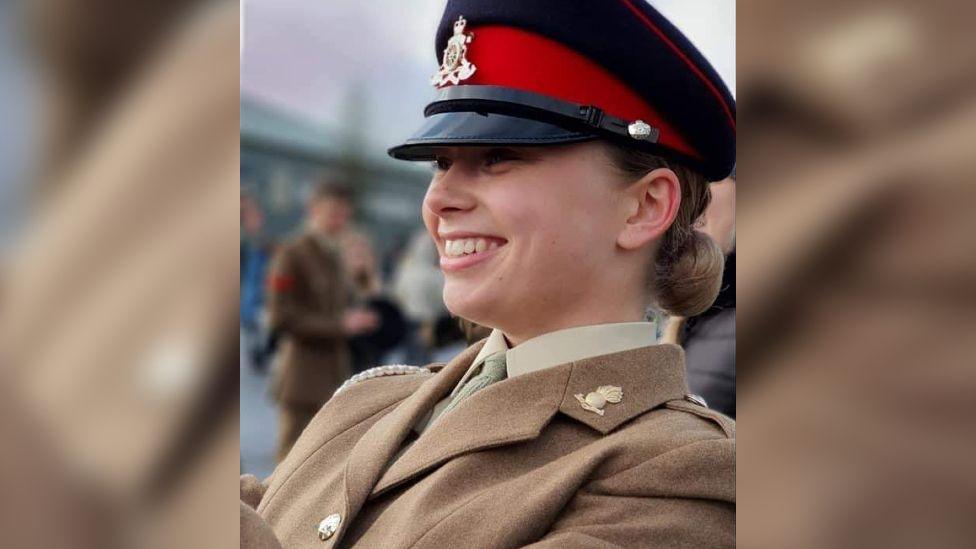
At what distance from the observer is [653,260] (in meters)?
1.45

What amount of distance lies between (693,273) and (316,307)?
105 inches

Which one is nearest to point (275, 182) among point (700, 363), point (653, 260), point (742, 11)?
point (700, 363)

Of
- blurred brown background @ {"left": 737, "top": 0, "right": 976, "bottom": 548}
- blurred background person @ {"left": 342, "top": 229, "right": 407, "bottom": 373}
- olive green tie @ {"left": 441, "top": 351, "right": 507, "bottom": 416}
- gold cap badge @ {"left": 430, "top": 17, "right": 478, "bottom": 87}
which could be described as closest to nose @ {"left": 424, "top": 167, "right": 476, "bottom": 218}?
gold cap badge @ {"left": 430, "top": 17, "right": 478, "bottom": 87}

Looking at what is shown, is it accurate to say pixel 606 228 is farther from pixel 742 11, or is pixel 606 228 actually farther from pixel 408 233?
pixel 408 233

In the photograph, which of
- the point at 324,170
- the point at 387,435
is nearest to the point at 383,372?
the point at 387,435

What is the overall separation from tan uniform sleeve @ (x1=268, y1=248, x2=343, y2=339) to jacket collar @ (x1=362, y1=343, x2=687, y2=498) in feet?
7.49

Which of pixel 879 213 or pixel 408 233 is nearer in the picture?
pixel 879 213

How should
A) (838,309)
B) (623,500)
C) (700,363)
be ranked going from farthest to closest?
(700,363) < (623,500) < (838,309)

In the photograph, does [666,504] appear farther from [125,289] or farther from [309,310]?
[309,310]

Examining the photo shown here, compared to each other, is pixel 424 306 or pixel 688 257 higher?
pixel 688 257

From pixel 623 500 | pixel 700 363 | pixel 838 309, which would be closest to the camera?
pixel 838 309

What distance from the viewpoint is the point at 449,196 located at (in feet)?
4.62

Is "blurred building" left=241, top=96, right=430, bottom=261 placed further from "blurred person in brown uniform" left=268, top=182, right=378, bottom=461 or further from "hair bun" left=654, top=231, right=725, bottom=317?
"hair bun" left=654, top=231, right=725, bottom=317

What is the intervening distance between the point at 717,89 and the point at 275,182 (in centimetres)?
189
